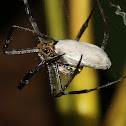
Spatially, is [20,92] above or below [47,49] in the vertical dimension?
below

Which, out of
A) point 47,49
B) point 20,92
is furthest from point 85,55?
point 20,92

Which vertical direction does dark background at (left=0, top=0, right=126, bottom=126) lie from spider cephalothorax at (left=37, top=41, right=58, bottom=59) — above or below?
below

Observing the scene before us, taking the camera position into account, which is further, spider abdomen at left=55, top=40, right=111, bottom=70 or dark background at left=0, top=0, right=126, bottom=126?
dark background at left=0, top=0, right=126, bottom=126

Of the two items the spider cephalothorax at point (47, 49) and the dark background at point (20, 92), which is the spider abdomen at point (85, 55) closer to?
the spider cephalothorax at point (47, 49)

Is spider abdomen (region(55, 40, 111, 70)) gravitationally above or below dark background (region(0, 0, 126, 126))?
above

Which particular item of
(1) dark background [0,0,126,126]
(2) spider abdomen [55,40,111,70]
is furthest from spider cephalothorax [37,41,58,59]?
(1) dark background [0,0,126,126]

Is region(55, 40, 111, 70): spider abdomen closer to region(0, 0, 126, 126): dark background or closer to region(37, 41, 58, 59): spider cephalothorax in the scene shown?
region(37, 41, 58, 59): spider cephalothorax

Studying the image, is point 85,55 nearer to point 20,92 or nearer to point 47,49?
point 47,49

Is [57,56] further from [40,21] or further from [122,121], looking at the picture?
[122,121]
